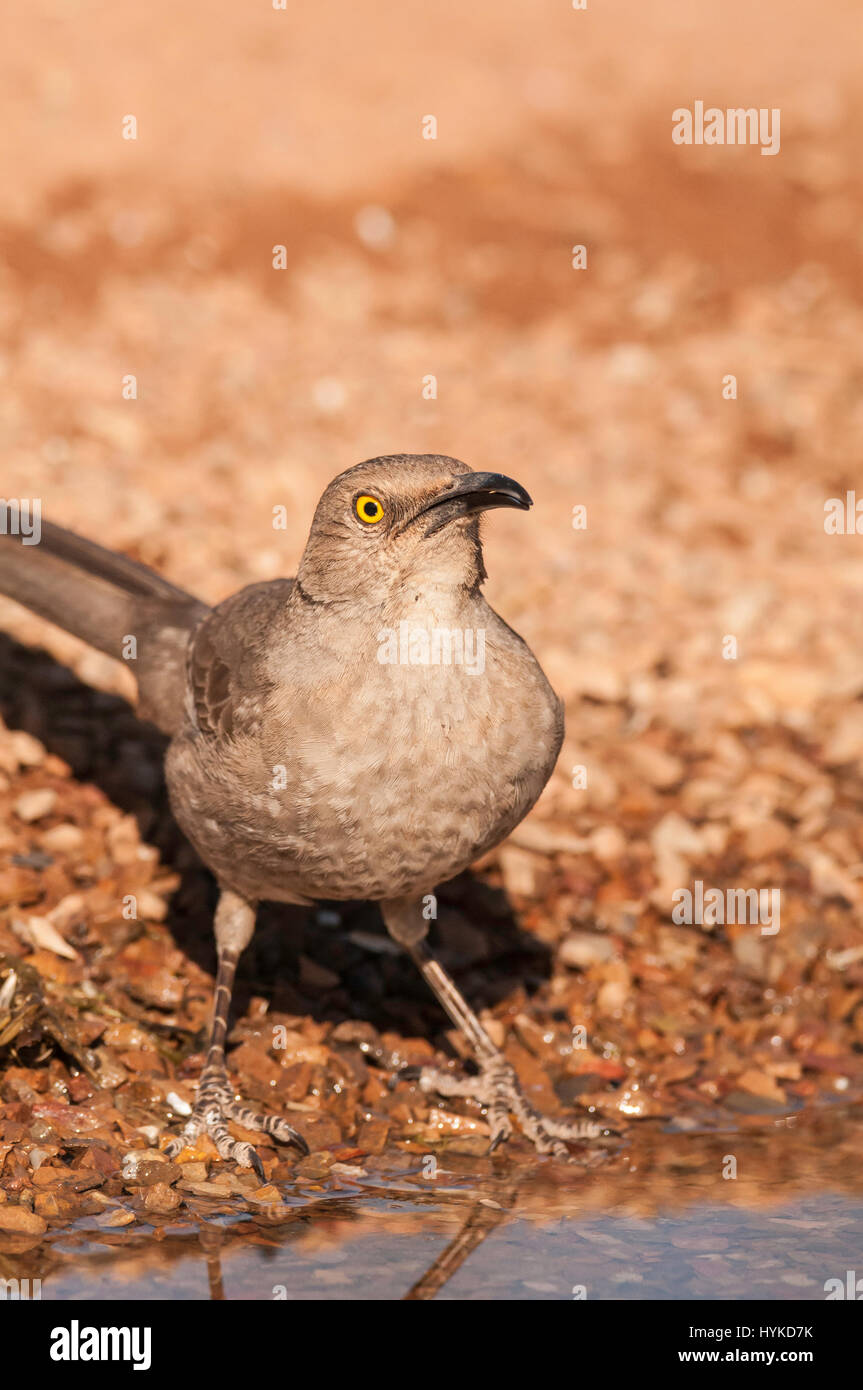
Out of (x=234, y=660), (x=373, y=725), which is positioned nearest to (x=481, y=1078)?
(x=373, y=725)

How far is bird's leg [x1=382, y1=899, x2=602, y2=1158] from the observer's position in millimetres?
5801

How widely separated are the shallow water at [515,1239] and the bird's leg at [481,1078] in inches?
6.7

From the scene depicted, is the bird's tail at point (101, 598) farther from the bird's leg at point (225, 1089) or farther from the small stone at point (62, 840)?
the bird's leg at point (225, 1089)

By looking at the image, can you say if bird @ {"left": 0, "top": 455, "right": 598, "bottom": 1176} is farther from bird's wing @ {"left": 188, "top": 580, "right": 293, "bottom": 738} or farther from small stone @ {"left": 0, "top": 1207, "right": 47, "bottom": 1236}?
small stone @ {"left": 0, "top": 1207, "right": 47, "bottom": 1236}

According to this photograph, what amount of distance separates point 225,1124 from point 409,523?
212 cm

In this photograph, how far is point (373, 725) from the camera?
502 centimetres

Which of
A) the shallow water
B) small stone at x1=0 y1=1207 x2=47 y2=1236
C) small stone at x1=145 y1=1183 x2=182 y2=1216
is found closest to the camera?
the shallow water

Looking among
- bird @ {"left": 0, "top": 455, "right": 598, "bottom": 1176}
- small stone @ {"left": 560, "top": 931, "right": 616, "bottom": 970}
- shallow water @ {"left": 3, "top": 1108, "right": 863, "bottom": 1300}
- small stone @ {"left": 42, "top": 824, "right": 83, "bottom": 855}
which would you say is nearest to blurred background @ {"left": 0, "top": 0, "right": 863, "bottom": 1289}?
small stone @ {"left": 560, "top": 931, "right": 616, "bottom": 970}

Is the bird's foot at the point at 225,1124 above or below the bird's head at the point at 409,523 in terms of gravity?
below

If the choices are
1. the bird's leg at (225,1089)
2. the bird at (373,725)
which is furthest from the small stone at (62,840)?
the bird at (373,725)

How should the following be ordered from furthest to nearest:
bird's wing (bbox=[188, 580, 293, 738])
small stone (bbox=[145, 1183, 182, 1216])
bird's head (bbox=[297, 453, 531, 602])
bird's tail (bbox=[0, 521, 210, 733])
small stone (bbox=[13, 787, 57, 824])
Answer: small stone (bbox=[13, 787, 57, 824]), bird's tail (bbox=[0, 521, 210, 733]), bird's wing (bbox=[188, 580, 293, 738]), bird's head (bbox=[297, 453, 531, 602]), small stone (bbox=[145, 1183, 182, 1216])

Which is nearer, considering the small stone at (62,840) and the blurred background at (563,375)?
the small stone at (62,840)

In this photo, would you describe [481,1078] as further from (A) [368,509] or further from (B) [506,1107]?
(A) [368,509]

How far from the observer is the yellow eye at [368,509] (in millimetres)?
5094
